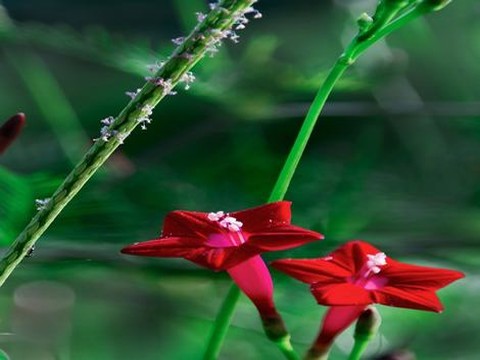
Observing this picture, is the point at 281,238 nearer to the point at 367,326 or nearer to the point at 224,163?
the point at 367,326

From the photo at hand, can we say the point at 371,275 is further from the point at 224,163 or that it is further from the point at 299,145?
Result: the point at 224,163

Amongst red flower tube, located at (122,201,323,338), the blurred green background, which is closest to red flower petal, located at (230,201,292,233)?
red flower tube, located at (122,201,323,338)

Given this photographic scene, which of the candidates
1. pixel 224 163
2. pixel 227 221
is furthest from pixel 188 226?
pixel 224 163

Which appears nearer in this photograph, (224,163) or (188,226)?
(188,226)

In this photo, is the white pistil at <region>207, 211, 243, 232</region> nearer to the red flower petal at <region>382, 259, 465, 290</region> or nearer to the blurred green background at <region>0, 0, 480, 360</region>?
the red flower petal at <region>382, 259, 465, 290</region>

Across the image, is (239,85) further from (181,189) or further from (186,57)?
(186,57)

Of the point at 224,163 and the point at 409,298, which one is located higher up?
the point at 224,163

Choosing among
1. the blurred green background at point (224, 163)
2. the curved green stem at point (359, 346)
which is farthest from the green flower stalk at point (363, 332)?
the blurred green background at point (224, 163)
